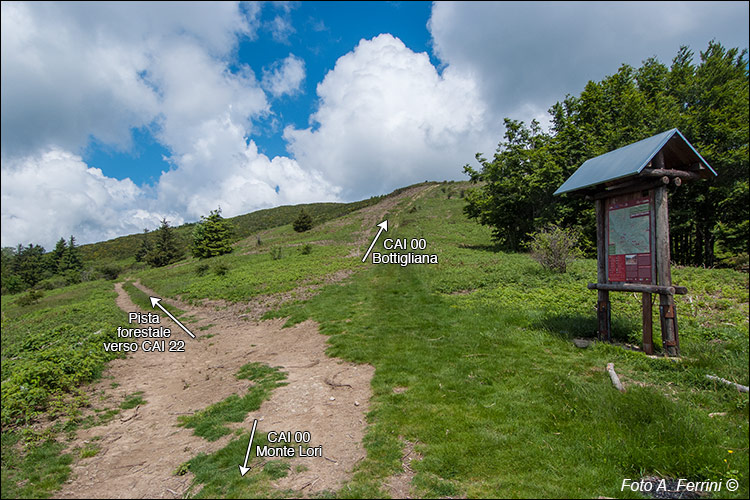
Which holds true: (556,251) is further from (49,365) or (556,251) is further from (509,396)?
(49,365)

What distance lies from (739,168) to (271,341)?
2497cm

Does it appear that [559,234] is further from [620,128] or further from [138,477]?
[138,477]

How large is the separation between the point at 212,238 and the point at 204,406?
149 ft

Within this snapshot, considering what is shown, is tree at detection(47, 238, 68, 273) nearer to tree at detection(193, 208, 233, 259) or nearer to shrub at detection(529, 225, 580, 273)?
tree at detection(193, 208, 233, 259)

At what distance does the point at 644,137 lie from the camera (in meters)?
21.3

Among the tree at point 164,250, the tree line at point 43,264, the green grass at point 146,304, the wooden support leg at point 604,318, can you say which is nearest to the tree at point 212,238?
the tree at point 164,250

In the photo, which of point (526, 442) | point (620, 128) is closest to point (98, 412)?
point (526, 442)

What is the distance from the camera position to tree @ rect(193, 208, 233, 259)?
154 feet

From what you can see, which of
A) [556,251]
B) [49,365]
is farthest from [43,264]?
[556,251]

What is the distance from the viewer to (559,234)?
53.1 feet

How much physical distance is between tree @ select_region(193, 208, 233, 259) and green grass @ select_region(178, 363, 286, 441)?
1697 inches

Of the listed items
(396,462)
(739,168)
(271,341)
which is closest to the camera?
(396,462)

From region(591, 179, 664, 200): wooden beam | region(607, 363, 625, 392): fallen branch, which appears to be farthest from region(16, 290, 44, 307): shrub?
region(591, 179, 664, 200): wooden beam

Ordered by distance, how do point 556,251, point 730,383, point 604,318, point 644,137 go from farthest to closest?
point 644,137, point 556,251, point 604,318, point 730,383
